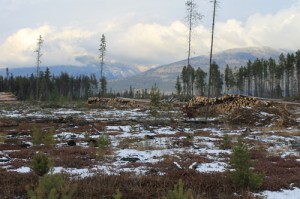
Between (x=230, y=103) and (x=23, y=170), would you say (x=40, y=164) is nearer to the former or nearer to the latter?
(x=23, y=170)

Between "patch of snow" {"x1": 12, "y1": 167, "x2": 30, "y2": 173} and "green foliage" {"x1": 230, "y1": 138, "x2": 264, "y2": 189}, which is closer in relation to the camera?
"green foliage" {"x1": 230, "y1": 138, "x2": 264, "y2": 189}

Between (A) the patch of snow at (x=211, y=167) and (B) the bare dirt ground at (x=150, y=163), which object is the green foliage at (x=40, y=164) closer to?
(B) the bare dirt ground at (x=150, y=163)

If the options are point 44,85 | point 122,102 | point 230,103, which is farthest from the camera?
point 44,85

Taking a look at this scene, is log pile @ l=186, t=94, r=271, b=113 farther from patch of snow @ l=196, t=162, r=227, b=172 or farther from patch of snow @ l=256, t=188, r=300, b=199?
patch of snow @ l=256, t=188, r=300, b=199

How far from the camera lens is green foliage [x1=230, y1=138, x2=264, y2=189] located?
858 centimetres

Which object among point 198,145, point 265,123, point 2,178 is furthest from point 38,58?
point 2,178

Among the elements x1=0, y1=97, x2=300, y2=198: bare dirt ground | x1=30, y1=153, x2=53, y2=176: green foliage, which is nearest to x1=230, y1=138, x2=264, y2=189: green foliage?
x1=0, y1=97, x2=300, y2=198: bare dirt ground

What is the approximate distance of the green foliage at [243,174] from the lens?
8.58m

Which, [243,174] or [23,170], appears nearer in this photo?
[243,174]

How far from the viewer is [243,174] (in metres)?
8.87

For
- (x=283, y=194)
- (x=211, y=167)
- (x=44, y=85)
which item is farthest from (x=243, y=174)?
(x=44, y=85)

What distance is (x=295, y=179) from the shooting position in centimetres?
977

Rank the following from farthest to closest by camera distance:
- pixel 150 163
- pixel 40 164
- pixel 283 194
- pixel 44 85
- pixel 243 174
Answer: pixel 44 85 < pixel 150 163 < pixel 243 174 < pixel 40 164 < pixel 283 194

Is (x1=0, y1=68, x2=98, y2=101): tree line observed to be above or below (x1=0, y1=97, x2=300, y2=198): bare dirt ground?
above
